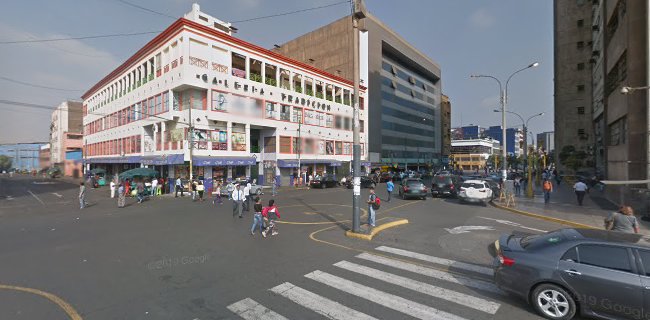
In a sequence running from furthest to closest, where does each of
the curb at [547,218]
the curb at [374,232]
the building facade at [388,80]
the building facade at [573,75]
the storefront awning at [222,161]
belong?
1. the building facade at [388,80]
2. the building facade at [573,75]
3. the storefront awning at [222,161]
4. the curb at [547,218]
5. the curb at [374,232]

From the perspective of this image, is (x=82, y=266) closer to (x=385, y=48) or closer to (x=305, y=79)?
(x=305, y=79)

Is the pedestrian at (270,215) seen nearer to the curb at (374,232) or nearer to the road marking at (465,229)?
the curb at (374,232)

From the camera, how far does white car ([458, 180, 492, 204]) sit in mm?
18828

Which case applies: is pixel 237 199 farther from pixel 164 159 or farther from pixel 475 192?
pixel 164 159

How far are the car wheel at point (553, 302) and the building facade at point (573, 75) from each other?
→ 169ft

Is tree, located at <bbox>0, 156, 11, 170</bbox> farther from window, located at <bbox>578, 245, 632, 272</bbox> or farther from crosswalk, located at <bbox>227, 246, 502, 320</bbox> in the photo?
window, located at <bbox>578, 245, 632, 272</bbox>

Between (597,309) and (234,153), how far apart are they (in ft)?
98.3

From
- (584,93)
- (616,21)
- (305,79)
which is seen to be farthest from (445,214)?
(584,93)

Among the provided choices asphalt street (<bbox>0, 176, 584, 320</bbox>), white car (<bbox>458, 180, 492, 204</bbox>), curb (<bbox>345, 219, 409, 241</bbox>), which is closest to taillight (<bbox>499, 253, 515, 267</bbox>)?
asphalt street (<bbox>0, 176, 584, 320</bbox>)

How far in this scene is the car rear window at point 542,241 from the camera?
5137 mm

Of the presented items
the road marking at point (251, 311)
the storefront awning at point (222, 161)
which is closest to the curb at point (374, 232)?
the road marking at point (251, 311)

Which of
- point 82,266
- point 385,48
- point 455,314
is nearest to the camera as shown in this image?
point 455,314

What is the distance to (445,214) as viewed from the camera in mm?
15117

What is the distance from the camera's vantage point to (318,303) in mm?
5328
